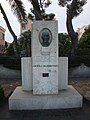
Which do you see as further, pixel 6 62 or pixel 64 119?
pixel 6 62

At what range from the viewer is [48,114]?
643 centimetres

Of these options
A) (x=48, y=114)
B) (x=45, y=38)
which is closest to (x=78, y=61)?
(x=45, y=38)

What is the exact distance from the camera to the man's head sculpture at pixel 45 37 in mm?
7305

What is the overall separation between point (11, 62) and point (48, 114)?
10527mm

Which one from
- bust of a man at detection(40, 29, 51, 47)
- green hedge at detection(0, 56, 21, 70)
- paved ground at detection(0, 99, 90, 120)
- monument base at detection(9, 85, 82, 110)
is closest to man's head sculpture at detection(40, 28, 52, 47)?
bust of a man at detection(40, 29, 51, 47)

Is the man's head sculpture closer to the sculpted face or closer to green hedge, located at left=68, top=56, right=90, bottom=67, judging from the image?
the sculpted face

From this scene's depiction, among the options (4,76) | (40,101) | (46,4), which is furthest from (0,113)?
(46,4)

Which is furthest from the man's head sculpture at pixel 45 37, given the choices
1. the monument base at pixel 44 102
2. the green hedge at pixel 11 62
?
the green hedge at pixel 11 62

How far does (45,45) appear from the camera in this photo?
7301mm

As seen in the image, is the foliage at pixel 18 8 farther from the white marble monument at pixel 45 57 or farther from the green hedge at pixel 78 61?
the white marble monument at pixel 45 57

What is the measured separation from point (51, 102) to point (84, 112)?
0.99 metres

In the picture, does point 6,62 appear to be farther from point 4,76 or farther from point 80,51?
point 80,51

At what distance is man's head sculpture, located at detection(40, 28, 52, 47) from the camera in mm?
7305

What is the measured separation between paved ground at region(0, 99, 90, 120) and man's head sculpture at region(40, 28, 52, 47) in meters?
2.07
